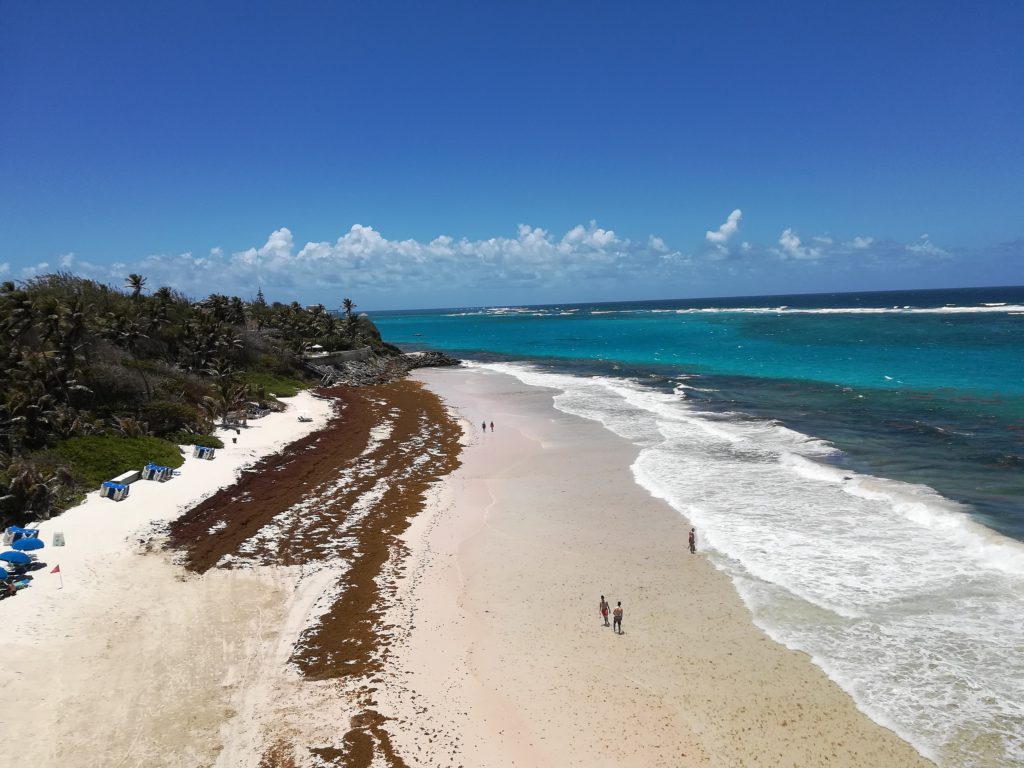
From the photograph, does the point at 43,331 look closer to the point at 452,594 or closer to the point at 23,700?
the point at 23,700

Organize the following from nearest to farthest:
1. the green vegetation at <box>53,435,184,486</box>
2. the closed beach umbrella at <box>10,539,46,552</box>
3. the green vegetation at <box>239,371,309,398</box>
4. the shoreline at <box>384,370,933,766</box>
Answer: the shoreline at <box>384,370,933,766</box>, the closed beach umbrella at <box>10,539,46,552</box>, the green vegetation at <box>53,435,184,486</box>, the green vegetation at <box>239,371,309,398</box>

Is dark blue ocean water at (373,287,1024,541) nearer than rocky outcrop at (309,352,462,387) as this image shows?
Yes

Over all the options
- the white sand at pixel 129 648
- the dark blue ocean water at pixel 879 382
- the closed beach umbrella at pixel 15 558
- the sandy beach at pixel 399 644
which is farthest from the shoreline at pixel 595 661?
the dark blue ocean water at pixel 879 382

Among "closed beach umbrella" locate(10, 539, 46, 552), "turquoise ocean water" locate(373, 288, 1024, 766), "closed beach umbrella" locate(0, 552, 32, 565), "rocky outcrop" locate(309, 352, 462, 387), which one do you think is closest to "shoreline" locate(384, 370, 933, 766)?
"turquoise ocean water" locate(373, 288, 1024, 766)

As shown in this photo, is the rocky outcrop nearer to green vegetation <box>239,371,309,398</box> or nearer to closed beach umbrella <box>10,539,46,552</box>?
green vegetation <box>239,371,309,398</box>

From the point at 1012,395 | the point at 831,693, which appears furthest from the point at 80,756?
the point at 1012,395

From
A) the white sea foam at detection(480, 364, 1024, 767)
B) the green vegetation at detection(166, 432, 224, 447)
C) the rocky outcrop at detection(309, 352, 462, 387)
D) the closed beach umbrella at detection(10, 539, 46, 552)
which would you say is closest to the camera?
the white sea foam at detection(480, 364, 1024, 767)

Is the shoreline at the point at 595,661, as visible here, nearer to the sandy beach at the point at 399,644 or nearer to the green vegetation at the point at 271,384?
the sandy beach at the point at 399,644

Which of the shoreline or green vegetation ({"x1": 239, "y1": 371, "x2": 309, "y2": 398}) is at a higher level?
green vegetation ({"x1": 239, "y1": 371, "x2": 309, "y2": 398})
